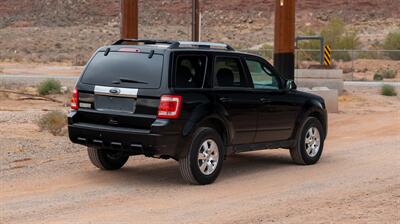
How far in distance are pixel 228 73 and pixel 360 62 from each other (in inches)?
1700

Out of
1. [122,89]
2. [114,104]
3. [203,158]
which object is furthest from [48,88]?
[203,158]

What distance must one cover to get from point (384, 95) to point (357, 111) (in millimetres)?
8236

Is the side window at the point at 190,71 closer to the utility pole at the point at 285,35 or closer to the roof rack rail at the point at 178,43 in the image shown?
the roof rack rail at the point at 178,43

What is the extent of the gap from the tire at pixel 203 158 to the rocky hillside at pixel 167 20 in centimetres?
6353

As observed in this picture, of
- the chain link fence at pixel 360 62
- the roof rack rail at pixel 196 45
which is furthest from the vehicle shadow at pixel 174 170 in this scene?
the chain link fence at pixel 360 62

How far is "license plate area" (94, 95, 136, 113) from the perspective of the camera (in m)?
10.5

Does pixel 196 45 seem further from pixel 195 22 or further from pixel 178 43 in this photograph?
pixel 195 22

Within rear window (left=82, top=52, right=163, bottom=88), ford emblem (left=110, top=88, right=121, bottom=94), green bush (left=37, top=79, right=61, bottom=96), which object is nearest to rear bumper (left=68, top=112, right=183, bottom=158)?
ford emblem (left=110, top=88, right=121, bottom=94)

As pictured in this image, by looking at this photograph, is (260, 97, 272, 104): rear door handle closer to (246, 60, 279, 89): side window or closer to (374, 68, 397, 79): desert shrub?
(246, 60, 279, 89): side window

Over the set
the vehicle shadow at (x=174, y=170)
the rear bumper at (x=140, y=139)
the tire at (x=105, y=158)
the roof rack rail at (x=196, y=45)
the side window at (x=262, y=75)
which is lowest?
the vehicle shadow at (x=174, y=170)

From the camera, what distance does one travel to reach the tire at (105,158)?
38.8 feet

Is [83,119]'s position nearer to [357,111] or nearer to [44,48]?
[357,111]

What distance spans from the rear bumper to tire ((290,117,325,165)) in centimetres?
294

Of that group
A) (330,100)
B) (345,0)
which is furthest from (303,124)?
(345,0)
